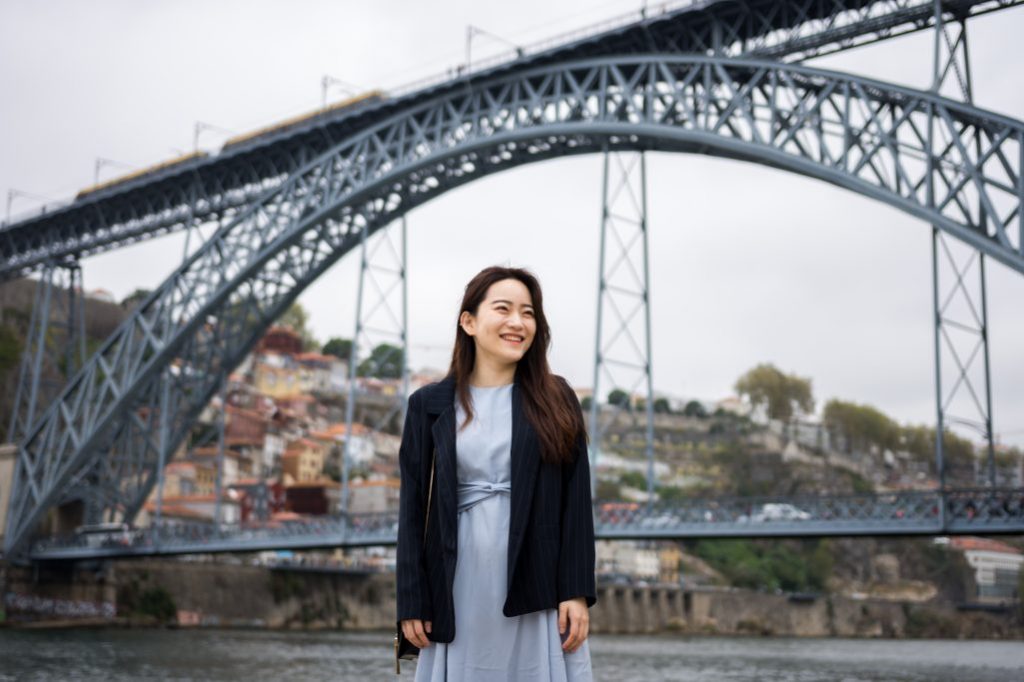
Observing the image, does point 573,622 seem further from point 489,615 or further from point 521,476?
point 521,476

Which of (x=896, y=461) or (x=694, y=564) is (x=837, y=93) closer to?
(x=694, y=564)

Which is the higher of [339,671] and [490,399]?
[490,399]

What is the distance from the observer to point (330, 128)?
3291 centimetres

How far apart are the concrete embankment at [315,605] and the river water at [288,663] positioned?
364cm

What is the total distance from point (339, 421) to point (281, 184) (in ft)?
234

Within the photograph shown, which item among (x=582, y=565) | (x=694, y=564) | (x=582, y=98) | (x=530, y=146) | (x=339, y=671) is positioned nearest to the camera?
(x=582, y=565)

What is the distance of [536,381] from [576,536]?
0.44 m

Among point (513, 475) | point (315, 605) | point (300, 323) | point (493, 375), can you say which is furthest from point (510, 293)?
point (300, 323)

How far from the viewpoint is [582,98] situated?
2755 cm

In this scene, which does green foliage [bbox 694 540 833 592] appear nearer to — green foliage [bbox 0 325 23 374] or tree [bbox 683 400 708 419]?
tree [bbox 683 400 708 419]

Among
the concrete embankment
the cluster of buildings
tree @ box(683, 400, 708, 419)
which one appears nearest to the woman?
the cluster of buildings

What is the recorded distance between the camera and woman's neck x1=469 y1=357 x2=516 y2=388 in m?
3.61

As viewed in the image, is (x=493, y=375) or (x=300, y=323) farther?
(x=300, y=323)

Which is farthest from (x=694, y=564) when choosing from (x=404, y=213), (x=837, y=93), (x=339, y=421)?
(x=837, y=93)
